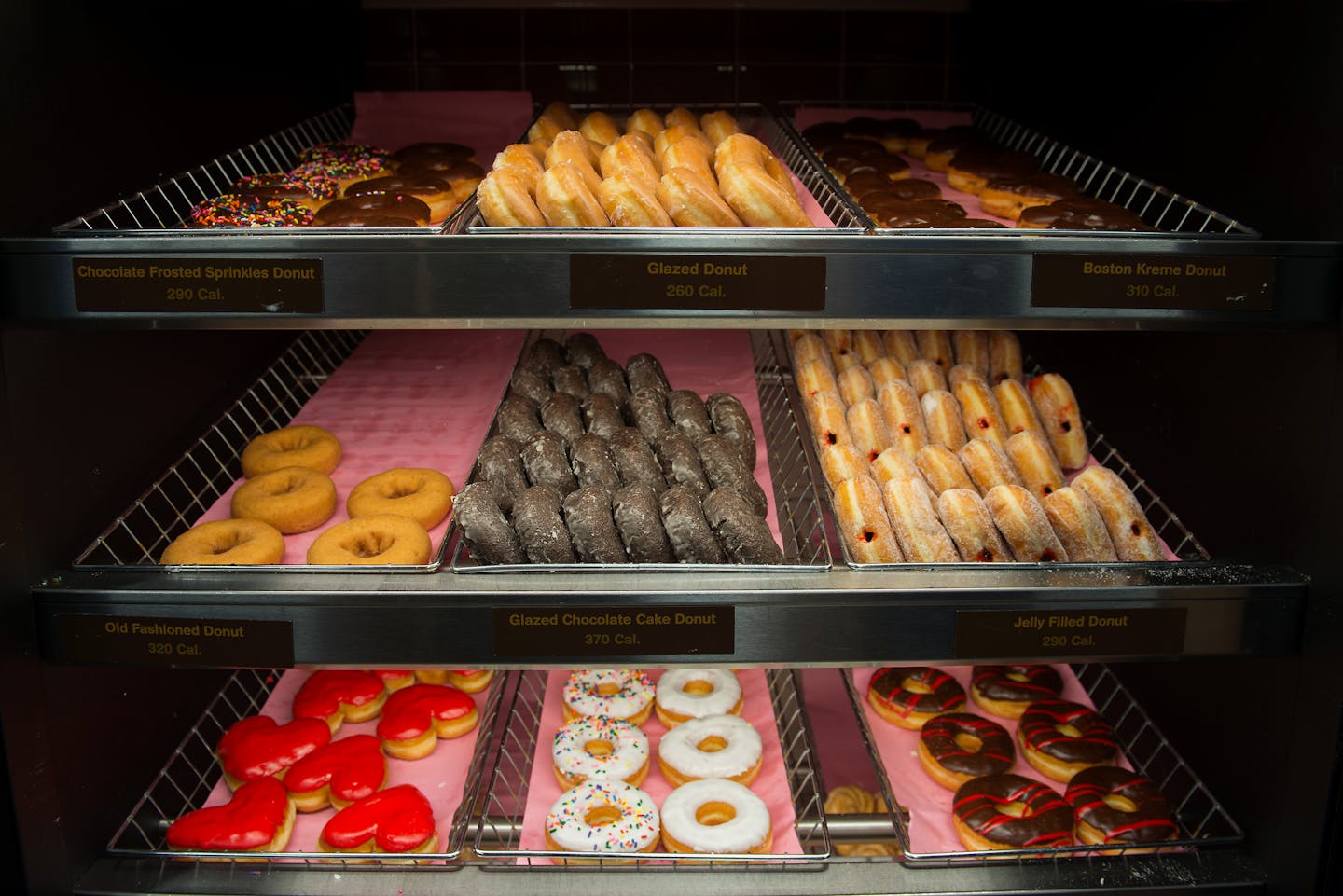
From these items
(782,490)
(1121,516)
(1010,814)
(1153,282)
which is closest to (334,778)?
(782,490)

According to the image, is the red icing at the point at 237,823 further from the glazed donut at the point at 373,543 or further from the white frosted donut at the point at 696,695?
the white frosted donut at the point at 696,695

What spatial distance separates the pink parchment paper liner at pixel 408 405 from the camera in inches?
83.2

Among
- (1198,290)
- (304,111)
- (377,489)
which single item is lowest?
(377,489)

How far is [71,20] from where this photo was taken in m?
1.58

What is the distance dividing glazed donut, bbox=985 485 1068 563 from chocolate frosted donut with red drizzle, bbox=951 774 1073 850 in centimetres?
42

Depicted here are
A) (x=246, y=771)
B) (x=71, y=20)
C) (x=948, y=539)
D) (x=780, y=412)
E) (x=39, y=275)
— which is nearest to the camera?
(x=39, y=275)

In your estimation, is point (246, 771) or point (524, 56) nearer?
point (246, 771)

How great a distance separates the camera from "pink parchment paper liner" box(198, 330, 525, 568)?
2.11 m

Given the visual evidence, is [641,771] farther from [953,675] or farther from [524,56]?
[524,56]

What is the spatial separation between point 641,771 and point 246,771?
2.22ft

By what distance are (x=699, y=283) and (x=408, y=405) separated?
3.51 ft

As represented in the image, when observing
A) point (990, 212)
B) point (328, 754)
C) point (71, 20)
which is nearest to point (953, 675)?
point (990, 212)

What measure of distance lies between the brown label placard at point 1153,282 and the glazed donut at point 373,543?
98cm

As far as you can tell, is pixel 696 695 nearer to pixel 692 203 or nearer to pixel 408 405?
pixel 408 405
